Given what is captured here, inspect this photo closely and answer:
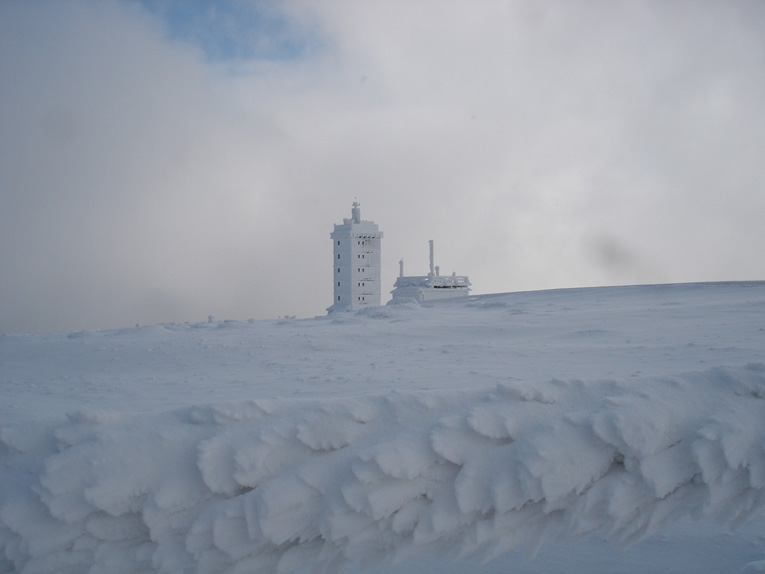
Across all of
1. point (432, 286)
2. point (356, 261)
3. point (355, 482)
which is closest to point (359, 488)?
point (355, 482)

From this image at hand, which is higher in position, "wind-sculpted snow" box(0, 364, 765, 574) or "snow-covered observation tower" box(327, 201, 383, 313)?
"snow-covered observation tower" box(327, 201, 383, 313)

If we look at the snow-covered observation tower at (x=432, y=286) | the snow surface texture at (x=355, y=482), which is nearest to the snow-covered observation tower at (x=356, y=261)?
the snow-covered observation tower at (x=432, y=286)

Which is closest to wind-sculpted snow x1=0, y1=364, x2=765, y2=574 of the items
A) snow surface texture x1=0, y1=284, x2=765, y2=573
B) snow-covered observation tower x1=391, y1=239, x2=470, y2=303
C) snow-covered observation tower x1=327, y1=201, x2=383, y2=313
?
snow surface texture x1=0, y1=284, x2=765, y2=573

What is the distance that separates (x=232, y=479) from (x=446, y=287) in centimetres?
1759

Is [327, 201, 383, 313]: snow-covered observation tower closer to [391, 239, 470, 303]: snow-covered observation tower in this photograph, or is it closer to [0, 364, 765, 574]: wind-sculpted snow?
[391, 239, 470, 303]: snow-covered observation tower

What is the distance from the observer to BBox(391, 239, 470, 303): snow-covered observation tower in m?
18.5

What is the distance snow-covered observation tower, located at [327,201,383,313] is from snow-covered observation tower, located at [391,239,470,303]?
8.10 ft

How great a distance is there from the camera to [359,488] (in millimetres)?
1602

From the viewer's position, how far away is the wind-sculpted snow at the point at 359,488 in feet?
5.20

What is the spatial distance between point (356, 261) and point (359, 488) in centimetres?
2039

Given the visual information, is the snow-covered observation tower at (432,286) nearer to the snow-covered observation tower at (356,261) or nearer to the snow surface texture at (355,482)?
the snow-covered observation tower at (356,261)

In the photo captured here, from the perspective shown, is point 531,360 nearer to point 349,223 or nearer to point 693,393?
point 693,393

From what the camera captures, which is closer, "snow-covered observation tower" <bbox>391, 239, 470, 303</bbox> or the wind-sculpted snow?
the wind-sculpted snow

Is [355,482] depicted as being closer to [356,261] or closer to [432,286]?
[432,286]
